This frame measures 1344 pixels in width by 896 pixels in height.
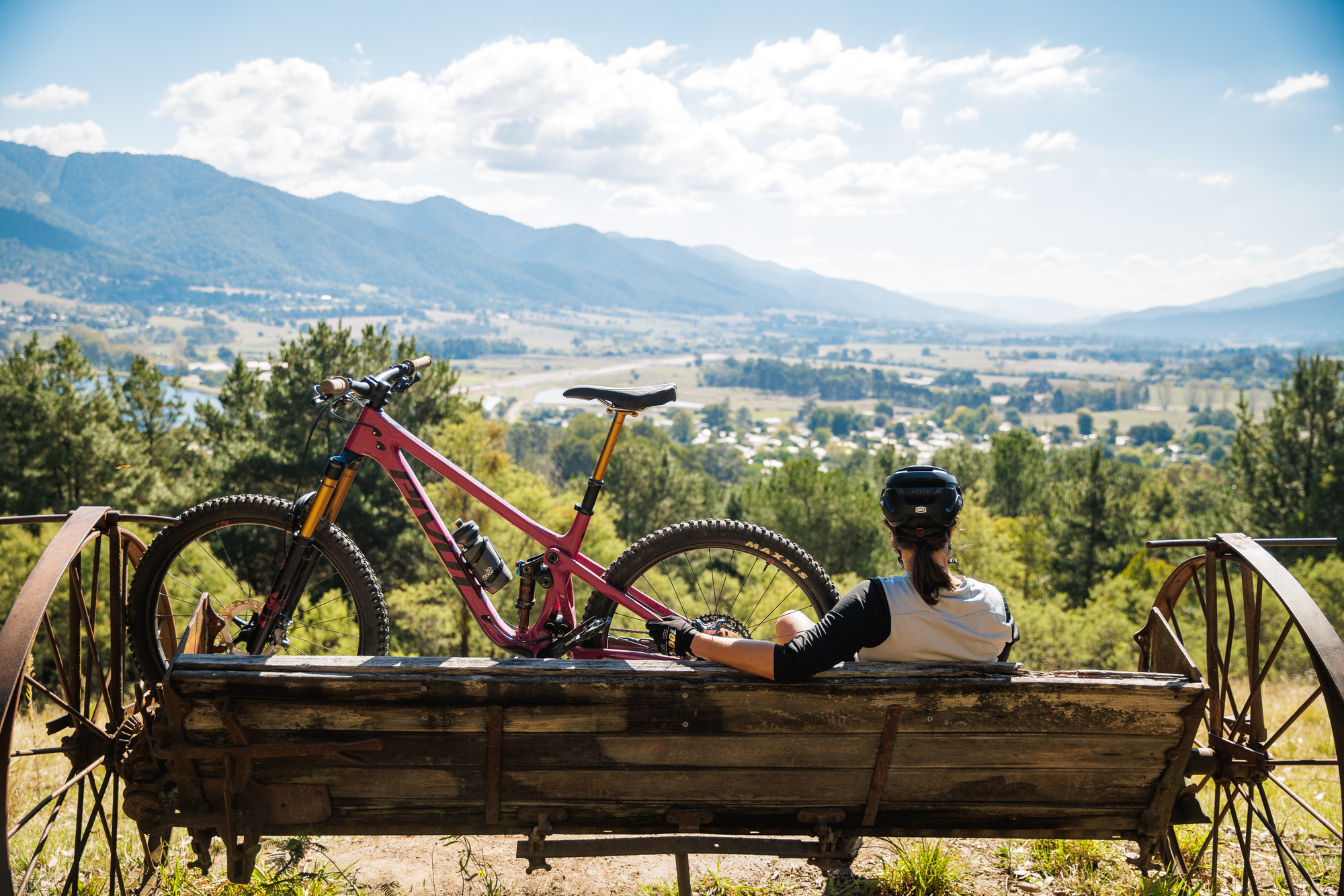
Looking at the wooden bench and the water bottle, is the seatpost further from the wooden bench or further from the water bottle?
the wooden bench

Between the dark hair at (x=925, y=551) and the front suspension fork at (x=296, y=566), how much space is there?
95.3 inches

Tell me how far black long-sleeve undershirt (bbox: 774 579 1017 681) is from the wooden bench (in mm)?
52

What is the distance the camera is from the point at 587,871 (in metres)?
3.50

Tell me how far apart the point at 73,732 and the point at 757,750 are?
2.94 meters

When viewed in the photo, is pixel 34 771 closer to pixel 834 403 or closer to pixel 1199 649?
pixel 1199 649

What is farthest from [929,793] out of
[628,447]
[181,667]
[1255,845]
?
[628,447]

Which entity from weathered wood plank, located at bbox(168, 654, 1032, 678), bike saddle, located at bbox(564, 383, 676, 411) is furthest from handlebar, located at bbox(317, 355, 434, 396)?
weathered wood plank, located at bbox(168, 654, 1032, 678)

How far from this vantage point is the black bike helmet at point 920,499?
2615 mm

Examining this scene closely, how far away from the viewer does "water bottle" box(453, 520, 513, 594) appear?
3.70m

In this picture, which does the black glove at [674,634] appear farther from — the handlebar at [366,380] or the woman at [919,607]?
the handlebar at [366,380]

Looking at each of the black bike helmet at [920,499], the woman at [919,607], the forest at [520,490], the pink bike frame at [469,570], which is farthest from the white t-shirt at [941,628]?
the forest at [520,490]

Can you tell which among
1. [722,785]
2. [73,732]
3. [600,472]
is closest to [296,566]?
[73,732]

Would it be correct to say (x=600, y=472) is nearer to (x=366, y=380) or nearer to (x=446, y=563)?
(x=446, y=563)

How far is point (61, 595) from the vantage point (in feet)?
63.2
